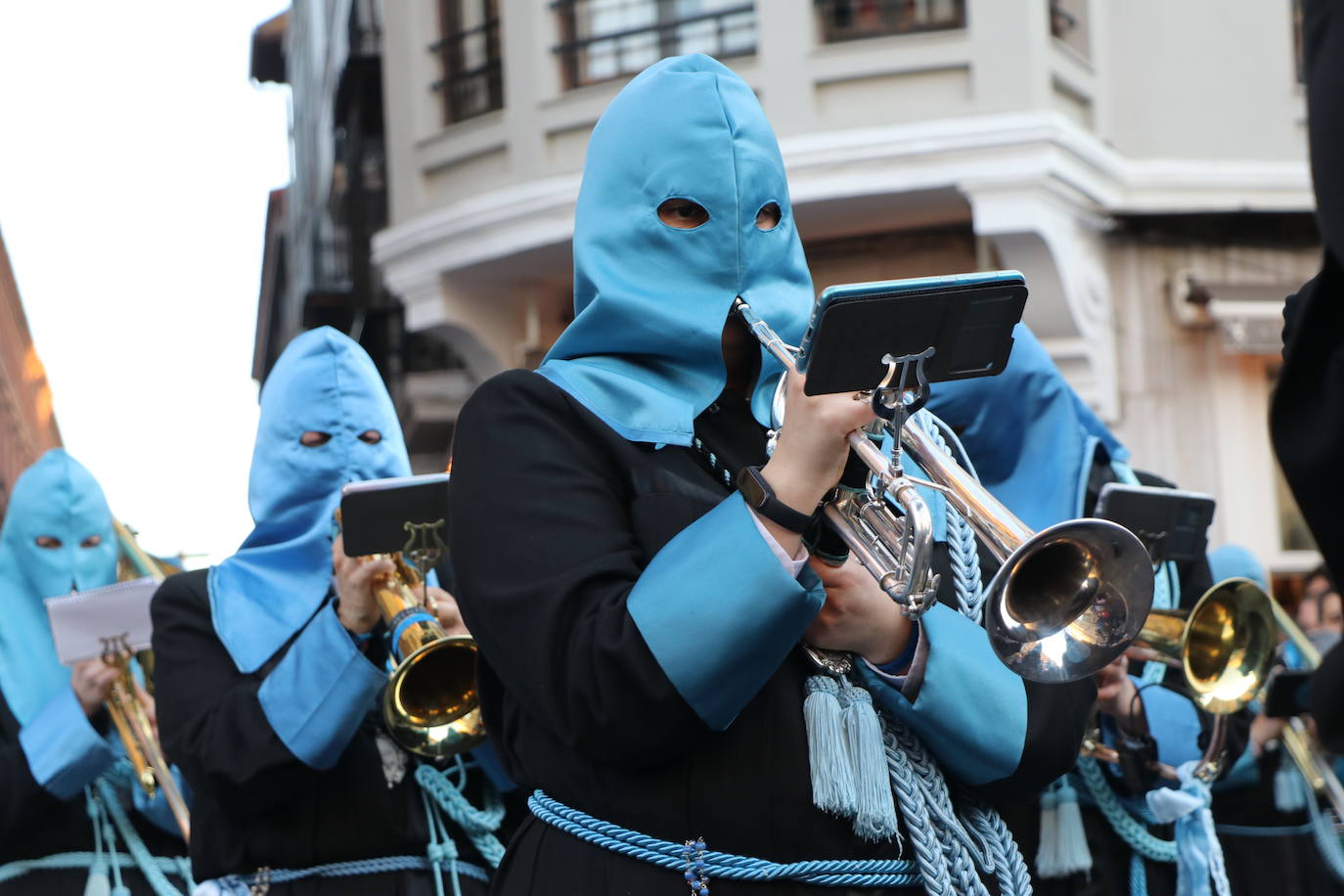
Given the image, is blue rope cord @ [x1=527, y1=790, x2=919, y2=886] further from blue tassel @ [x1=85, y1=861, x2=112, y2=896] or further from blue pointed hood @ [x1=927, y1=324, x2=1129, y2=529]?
blue tassel @ [x1=85, y1=861, x2=112, y2=896]

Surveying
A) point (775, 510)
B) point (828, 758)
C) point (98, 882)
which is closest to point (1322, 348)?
point (775, 510)

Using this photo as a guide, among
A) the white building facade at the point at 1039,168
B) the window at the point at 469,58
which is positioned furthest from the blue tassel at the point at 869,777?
the window at the point at 469,58

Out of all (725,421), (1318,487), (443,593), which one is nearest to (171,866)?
(443,593)

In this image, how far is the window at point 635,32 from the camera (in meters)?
9.84

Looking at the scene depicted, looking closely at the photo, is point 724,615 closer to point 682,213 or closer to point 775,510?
point 775,510

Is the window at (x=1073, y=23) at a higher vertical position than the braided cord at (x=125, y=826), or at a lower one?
higher

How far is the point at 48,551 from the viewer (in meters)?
5.51

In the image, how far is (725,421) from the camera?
253 centimetres

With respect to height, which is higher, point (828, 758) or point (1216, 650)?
point (828, 758)

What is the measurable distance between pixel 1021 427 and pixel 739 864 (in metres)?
2.16

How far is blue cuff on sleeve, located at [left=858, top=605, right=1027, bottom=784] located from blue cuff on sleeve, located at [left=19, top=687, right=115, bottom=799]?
2959 millimetres

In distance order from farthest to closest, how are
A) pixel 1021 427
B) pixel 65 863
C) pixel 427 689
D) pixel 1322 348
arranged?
pixel 65 863, pixel 1021 427, pixel 427 689, pixel 1322 348

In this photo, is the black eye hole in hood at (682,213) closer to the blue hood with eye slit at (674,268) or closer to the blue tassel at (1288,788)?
the blue hood with eye slit at (674,268)

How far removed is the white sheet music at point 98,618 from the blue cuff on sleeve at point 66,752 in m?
0.18
